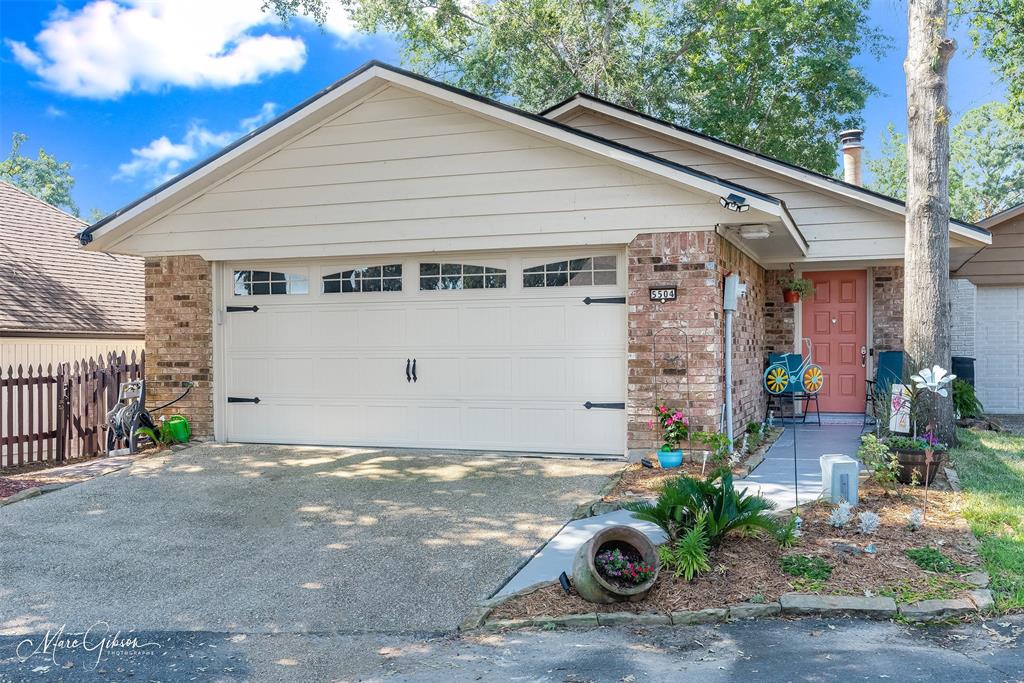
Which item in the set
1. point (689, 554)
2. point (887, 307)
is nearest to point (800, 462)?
point (689, 554)

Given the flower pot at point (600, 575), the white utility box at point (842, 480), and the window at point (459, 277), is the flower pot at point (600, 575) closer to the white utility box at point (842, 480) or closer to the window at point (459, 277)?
the white utility box at point (842, 480)

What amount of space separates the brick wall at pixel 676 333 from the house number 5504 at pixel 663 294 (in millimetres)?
49

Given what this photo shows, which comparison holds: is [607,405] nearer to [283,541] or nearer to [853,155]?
[283,541]

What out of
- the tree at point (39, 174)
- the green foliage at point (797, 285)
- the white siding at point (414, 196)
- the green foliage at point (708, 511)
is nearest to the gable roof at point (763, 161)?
the green foliage at point (797, 285)

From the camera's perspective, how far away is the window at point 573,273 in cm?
795

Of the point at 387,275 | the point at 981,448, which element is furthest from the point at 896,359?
the point at 387,275

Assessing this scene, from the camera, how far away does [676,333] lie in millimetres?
7512

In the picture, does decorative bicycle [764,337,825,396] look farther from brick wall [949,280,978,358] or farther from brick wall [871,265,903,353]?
brick wall [949,280,978,358]

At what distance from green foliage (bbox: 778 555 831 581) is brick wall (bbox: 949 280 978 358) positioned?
10416 millimetres

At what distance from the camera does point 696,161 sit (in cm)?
1135

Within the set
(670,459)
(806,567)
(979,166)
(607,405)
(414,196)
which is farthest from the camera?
(979,166)

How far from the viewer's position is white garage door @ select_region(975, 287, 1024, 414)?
1293 centimetres

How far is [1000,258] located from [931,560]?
415 inches

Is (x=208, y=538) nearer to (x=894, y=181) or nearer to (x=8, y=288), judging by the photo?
(x=8, y=288)
